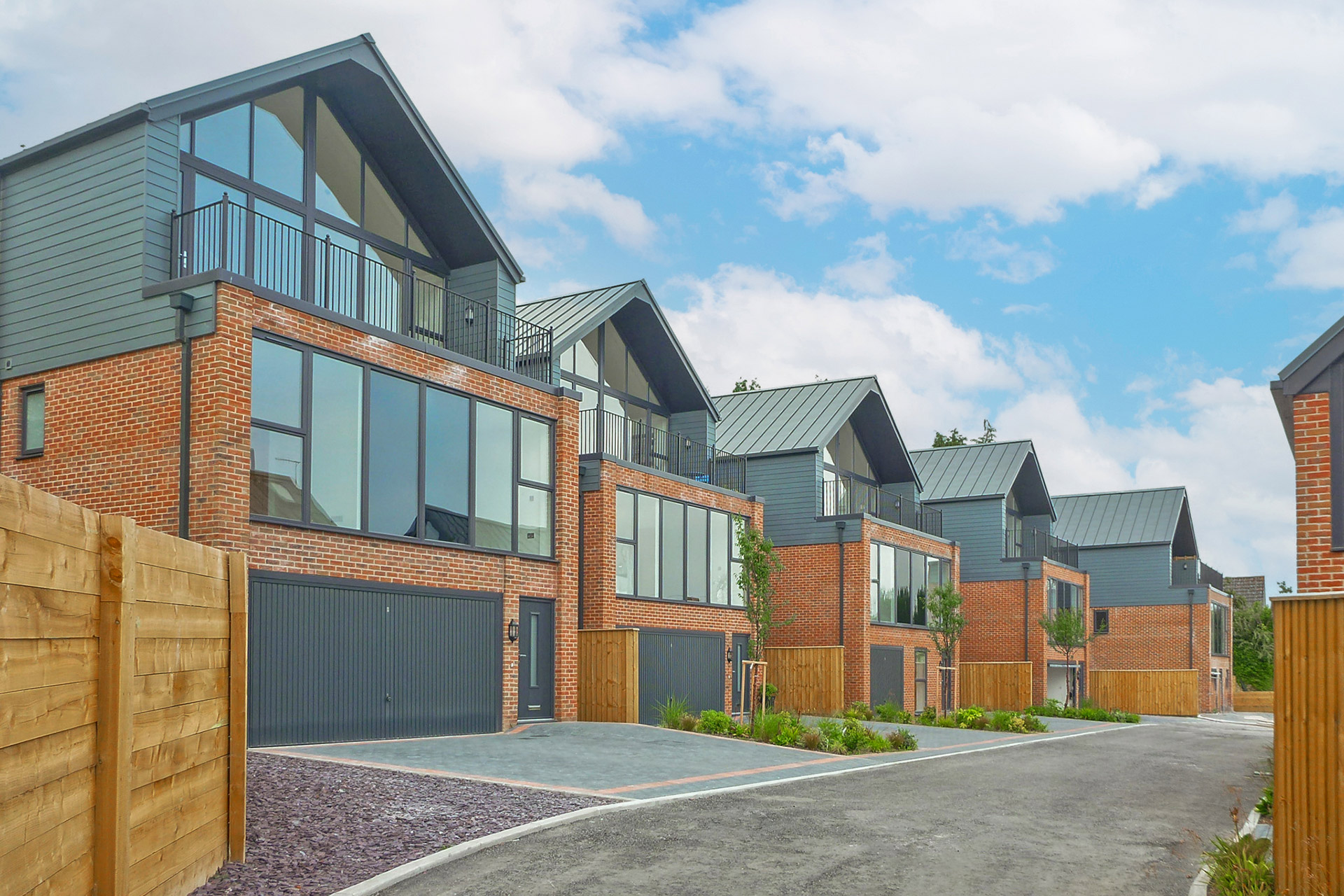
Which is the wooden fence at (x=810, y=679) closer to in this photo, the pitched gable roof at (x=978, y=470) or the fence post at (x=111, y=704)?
the pitched gable roof at (x=978, y=470)

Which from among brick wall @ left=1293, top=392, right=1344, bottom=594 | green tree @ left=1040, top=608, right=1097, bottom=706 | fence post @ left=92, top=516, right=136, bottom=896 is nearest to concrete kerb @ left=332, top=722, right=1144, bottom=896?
fence post @ left=92, top=516, right=136, bottom=896

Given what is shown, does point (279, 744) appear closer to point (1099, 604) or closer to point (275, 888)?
point (275, 888)

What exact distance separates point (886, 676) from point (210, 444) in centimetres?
2232

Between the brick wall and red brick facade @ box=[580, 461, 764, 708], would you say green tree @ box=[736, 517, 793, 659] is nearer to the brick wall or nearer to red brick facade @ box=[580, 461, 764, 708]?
red brick facade @ box=[580, 461, 764, 708]

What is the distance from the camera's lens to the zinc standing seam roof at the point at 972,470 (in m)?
43.5

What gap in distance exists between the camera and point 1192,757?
70.4 ft

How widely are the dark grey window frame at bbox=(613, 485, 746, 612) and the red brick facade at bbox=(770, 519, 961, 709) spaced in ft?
12.3

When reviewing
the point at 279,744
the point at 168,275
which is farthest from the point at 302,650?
the point at 168,275

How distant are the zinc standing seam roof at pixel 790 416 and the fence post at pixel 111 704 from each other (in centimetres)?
2809

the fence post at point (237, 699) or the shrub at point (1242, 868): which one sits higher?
the fence post at point (237, 699)

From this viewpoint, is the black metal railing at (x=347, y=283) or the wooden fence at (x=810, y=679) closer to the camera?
the black metal railing at (x=347, y=283)

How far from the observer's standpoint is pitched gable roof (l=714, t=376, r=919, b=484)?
3400 centimetres

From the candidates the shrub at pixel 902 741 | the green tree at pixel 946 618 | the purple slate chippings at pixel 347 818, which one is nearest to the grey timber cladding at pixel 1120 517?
the green tree at pixel 946 618

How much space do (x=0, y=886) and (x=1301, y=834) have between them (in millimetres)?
7887
